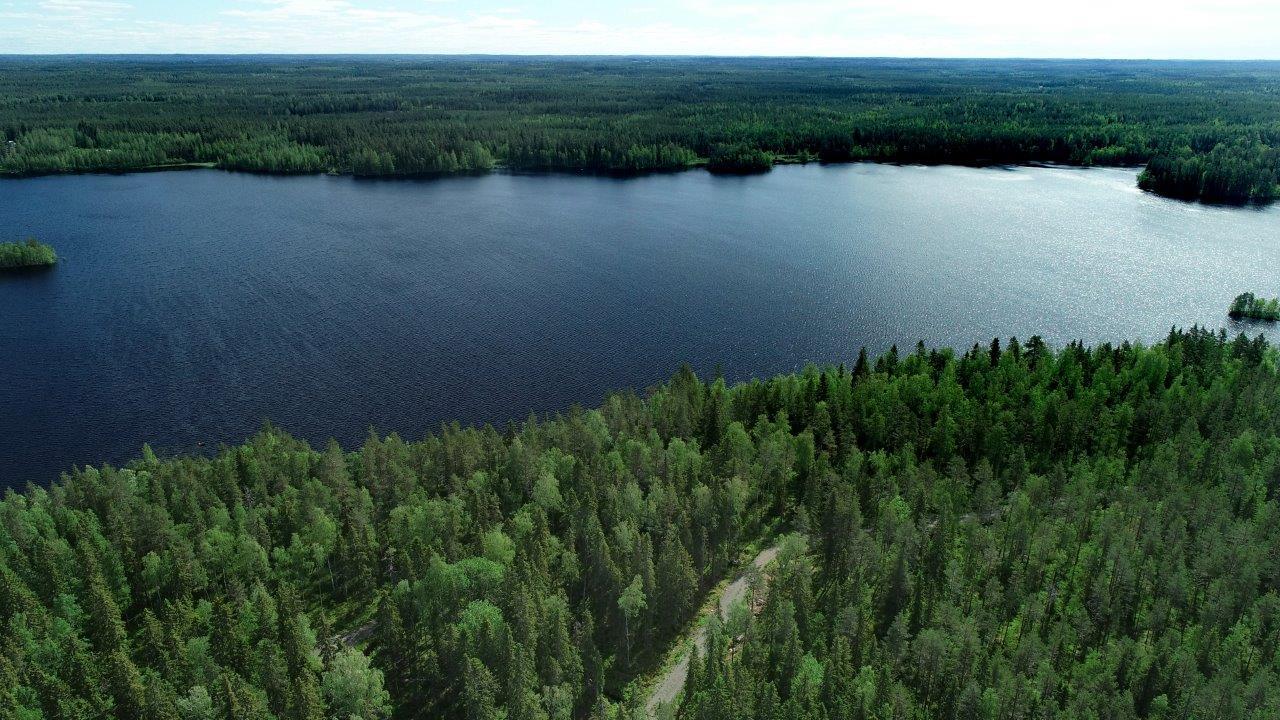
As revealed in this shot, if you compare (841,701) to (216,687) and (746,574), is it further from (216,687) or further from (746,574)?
(216,687)

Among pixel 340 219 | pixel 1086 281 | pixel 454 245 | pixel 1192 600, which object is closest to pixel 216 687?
pixel 1192 600

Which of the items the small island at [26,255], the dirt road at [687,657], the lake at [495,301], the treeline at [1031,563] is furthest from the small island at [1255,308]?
the small island at [26,255]

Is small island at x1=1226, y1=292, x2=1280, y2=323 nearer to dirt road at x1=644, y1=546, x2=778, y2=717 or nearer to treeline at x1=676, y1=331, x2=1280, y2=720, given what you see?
treeline at x1=676, y1=331, x2=1280, y2=720

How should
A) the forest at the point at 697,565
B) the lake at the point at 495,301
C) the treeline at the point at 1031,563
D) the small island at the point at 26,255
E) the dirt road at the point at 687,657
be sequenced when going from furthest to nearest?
the small island at the point at 26,255, the lake at the point at 495,301, the dirt road at the point at 687,657, the forest at the point at 697,565, the treeline at the point at 1031,563

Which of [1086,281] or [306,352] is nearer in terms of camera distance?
[306,352]

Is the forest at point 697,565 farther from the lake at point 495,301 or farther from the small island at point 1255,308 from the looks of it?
the small island at point 1255,308

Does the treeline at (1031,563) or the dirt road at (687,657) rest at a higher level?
the treeline at (1031,563)

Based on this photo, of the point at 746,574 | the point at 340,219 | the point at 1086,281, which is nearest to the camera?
the point at 746,574
